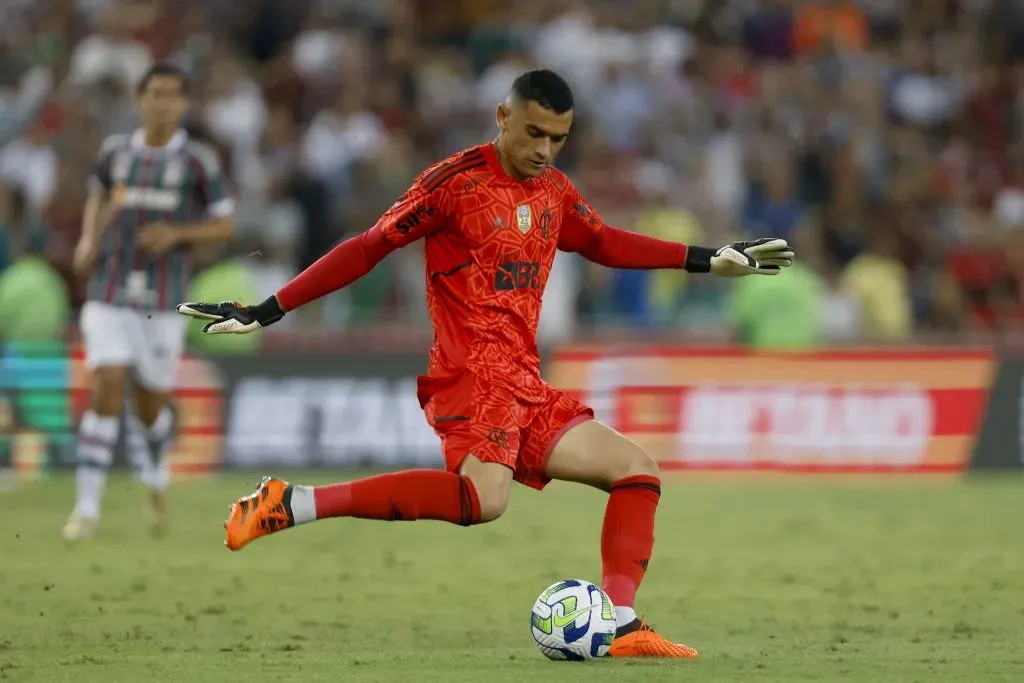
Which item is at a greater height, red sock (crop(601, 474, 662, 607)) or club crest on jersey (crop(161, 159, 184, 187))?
club crest on jersey (crop(161, 159, 184, 187))

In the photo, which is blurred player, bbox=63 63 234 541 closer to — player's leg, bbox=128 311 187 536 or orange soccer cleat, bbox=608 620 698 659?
player's leg, bbox=128 311 187 536

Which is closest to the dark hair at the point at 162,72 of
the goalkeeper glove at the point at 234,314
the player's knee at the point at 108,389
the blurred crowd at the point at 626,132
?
the player's knee at the point at 108,389

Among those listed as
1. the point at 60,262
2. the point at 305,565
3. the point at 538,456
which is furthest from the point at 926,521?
the point at 60,262

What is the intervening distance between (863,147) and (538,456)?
13587mm

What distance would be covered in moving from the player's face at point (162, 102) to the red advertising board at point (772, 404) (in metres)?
5.53

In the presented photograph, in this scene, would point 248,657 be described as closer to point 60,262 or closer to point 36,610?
point 36,610

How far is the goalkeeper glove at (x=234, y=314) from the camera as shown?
22.0 feet

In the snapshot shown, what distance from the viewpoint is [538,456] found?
7.03 metres

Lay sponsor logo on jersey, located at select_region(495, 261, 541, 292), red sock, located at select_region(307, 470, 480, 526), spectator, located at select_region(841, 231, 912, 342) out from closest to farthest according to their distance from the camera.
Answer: red sock, located at select_region(307, 470, 480, 526), sponsor logo on jersey, located at select_region(495, 261, 541, 292), spectator, located at select_region(841, 231, 912, 342)

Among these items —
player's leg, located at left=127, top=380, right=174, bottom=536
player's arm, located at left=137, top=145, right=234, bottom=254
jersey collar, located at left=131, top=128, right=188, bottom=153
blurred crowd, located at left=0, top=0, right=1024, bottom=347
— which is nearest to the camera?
player's arm, located at left=137, top=145, right=234, bottom=254

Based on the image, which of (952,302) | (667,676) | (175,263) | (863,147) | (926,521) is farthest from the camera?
(863,147)

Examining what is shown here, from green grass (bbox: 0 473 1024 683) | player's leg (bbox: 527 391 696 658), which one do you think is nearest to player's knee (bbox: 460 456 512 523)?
player's leg (bbox: 527 391 696 658)

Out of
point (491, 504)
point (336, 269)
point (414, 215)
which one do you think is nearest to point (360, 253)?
point (336, 269)

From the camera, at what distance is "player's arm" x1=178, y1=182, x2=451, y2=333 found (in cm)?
684
